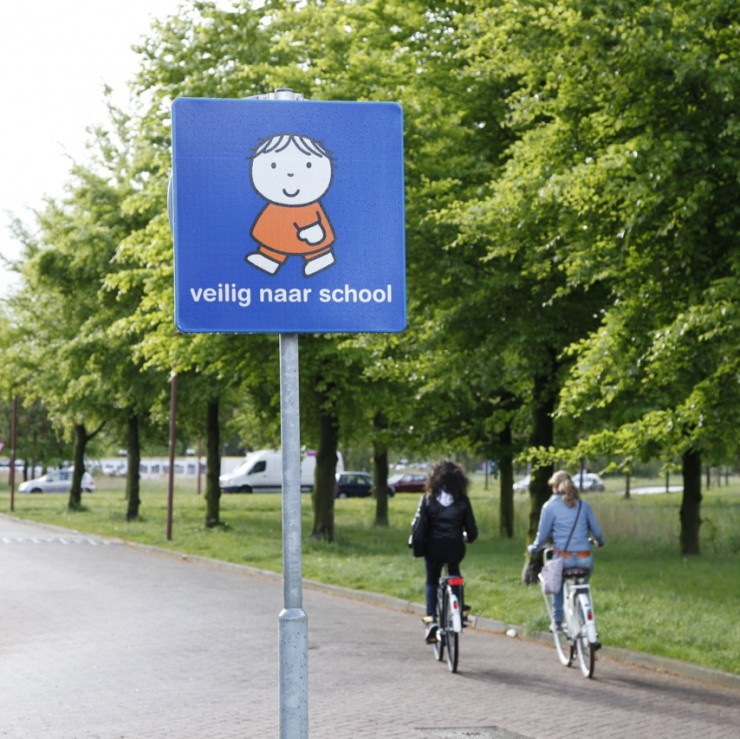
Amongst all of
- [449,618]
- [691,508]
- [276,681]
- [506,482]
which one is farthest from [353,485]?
→ [276,681]

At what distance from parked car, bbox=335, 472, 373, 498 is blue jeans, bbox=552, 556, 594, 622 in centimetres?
5809

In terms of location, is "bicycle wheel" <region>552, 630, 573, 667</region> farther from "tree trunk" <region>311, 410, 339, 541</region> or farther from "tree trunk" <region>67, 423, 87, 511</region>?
"tree trunk" <region>67, 423, 87, 511</region>

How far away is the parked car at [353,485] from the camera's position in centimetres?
7062

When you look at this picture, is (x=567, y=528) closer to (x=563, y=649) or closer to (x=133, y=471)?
(x=563, y=649)

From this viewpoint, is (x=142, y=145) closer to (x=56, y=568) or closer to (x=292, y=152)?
(x=56, y=568)

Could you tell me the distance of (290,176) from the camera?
4746 mm

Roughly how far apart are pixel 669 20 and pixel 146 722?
6.85 metres

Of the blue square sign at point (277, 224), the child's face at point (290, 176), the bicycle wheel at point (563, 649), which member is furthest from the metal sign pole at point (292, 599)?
the bicycle wheel at point (563, 649)

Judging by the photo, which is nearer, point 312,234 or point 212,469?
point 312,234

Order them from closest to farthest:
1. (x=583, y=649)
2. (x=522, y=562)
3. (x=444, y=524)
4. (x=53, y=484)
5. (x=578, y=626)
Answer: (x=583, y=649), (x=578, y=626), (x=444, y=524), (x=522, y=562), (x=53, y=484)

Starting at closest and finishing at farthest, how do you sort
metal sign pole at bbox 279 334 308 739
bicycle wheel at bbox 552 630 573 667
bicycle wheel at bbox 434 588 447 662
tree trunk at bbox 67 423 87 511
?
1. metal sign pole at bbox 279 334 308 739
2. bicycle wheel at bbox 434 588 447 662
3. bicycle wheel at bbox 552 630 573 667
4. tree trunk at bbox 67 423 87 511

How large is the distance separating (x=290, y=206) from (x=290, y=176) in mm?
105

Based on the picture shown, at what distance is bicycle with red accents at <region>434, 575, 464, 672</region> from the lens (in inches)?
442

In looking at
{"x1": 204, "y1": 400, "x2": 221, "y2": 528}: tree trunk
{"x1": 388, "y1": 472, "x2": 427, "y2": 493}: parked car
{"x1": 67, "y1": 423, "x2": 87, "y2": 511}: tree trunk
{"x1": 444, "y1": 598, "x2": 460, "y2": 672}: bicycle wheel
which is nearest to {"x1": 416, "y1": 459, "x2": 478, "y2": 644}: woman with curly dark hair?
{"x1": 444, "y1": 598, "x2": 460, "y2": 672}: bicycle wheel
